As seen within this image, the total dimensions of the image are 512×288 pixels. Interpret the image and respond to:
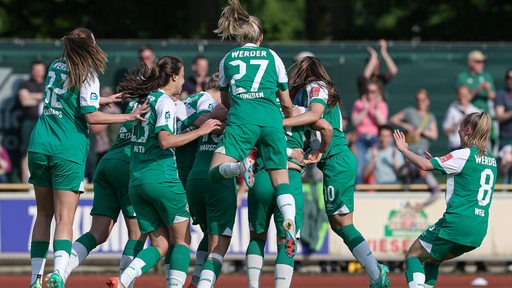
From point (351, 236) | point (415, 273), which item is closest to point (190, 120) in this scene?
point (351, 236)

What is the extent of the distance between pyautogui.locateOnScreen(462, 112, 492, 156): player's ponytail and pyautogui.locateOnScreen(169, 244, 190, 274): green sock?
2756 millimetres

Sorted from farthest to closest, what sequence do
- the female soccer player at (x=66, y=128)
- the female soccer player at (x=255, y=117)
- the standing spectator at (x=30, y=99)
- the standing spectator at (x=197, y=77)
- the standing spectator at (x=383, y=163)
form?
1. the standing spectator at (x=383, y=163)
2. the standing spectator at (x=30, y=99)
3. the standing spectator at (x=197, y=77)
4. the female soccer player at (x=66, y=128)
5. the female soccer player at (x=255, y=117)

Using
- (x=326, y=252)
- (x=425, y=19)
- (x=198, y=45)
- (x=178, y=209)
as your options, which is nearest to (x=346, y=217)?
(x=178, y=209)

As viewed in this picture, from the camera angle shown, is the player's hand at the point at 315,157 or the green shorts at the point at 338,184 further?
the green shorts at the point at 338,184

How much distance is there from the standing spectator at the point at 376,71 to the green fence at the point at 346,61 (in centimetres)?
11

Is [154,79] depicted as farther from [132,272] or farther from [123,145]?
[132,272]

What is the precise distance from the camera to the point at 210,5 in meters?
22.5

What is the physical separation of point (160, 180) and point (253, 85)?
1156 millimetres

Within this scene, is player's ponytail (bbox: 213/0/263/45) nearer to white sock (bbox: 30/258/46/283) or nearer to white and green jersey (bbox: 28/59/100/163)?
white and green jersey (bbox: 28/59/100/163)

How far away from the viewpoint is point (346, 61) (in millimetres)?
16281

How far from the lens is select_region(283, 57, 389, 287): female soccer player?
10.3 metres

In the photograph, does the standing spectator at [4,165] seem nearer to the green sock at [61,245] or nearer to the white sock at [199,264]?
the green sock at [61,245]

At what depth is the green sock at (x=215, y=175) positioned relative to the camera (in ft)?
30.8

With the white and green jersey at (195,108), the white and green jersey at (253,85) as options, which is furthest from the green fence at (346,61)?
the white and green jersey at (253,85)
